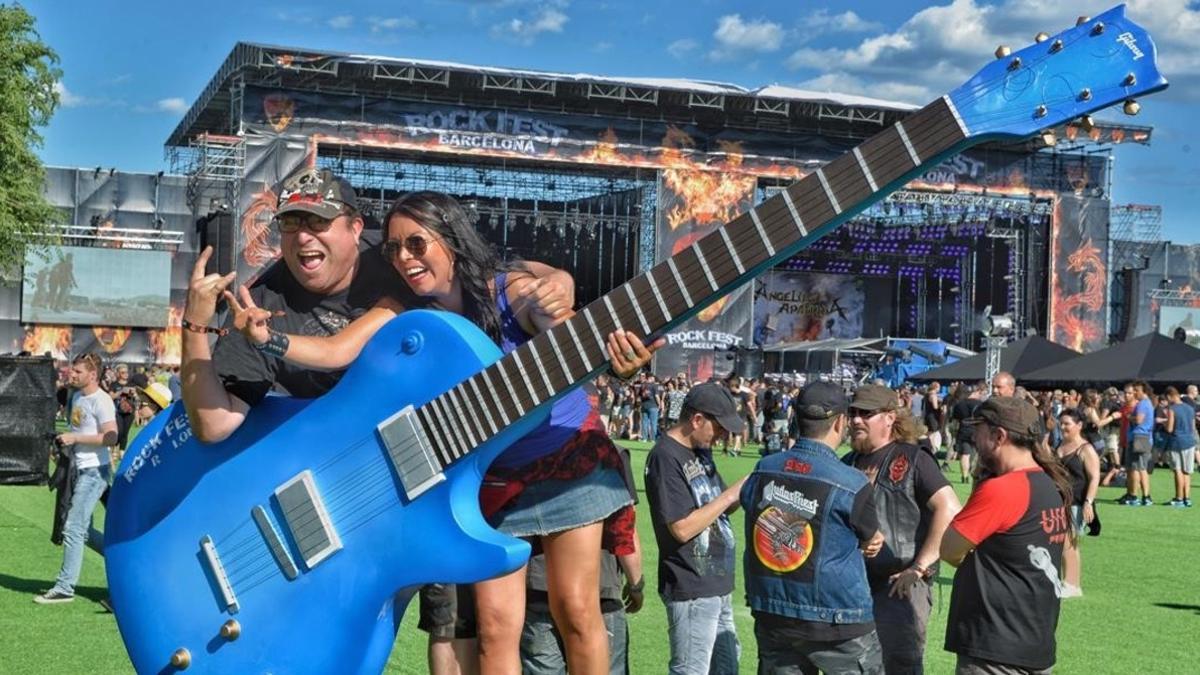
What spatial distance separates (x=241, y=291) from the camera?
4.02 metres

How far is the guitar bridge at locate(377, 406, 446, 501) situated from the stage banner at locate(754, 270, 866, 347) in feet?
170

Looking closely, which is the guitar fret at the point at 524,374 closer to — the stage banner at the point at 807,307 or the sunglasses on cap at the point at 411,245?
the sunglasses on cap at the point at 411,245

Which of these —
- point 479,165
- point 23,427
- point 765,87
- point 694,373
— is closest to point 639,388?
point 694,373

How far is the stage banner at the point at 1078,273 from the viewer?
4881 centimetres

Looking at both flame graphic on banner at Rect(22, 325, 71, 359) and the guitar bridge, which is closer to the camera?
the guitar bridge

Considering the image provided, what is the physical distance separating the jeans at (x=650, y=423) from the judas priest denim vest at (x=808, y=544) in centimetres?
3000

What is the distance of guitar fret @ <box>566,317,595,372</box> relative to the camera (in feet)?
11.8

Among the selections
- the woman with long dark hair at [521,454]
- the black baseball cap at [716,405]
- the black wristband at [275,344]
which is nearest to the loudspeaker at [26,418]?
the black baseball cap at [716,405]

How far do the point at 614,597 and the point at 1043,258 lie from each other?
46.5 m

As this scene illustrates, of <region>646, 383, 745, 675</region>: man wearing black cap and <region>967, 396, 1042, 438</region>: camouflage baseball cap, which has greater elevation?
<region>967, 396, 1042, 438</region>: camouflage baseball cap

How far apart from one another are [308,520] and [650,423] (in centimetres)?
3180

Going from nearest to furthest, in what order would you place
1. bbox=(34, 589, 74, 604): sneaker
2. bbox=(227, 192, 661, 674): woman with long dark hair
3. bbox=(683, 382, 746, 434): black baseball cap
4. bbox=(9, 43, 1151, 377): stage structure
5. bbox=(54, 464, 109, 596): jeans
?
1. bbox=(227, 192, 661, 674): woman with long dark hair
2. bbox=(683, 382, 746, 434): black baseball cap
3. bbox=(34, 589, 74, 604): sneaker
4. bbox=(54, 464, 109, 596): jeans
5. bbox=(9, 43, 1151, 377): stage structure

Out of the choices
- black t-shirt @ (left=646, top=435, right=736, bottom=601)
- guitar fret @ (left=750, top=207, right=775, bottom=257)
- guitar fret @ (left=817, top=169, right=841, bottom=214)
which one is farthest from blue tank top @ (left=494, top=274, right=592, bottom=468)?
black t-shirt @ (left=646, top=435, right=736, bottom=601)

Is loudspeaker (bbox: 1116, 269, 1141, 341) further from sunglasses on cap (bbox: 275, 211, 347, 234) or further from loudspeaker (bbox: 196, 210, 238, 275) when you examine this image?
sunglasses on cap (bbox: 275, 211, 347, 234)
